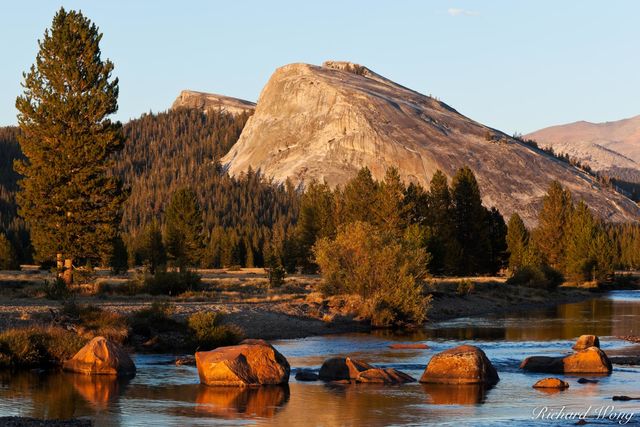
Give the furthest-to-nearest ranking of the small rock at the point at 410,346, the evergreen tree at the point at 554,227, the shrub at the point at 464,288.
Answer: the evergreen tree at the point at 554,227 < the shrub at the point at 464,288 < the small rock at the point at 410,346

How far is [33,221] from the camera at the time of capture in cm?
6106

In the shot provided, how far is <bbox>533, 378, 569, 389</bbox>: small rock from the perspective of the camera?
32844mm

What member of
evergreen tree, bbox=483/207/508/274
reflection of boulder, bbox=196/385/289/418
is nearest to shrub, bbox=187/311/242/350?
reflection of boulder, bbox=196/385/289/418

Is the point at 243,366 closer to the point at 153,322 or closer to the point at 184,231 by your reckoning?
the point at 153,322

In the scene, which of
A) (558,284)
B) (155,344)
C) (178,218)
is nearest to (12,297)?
(155,344)

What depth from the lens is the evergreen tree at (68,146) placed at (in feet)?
198

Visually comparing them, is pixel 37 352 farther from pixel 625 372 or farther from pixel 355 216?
pixel 355 216

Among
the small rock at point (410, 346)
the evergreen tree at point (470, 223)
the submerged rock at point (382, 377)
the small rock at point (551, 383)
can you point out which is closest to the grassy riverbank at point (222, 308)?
the small rock at point (410, 346)

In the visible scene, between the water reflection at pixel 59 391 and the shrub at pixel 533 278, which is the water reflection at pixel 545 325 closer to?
the shrub at pixel 533 278

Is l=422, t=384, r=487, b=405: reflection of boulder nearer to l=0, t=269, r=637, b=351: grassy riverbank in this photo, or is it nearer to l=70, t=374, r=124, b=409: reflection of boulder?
l=70, t=374, r=124, b=409: reflection of boulder

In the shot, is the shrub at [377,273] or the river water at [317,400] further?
the shrub at [377,273]

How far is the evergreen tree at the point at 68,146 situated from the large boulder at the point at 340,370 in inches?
1174

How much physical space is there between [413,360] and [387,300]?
58.7 ft

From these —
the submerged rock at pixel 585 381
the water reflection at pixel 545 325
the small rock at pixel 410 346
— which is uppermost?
the water reflection at pixel 545 325
